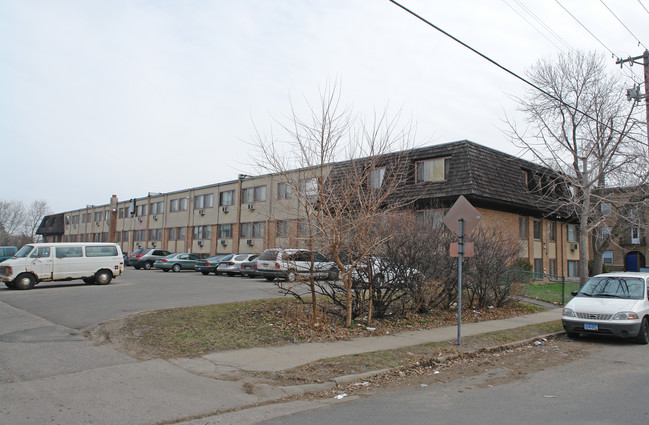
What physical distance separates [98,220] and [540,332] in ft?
210

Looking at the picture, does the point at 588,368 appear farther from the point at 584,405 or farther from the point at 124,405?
the point at 124,405

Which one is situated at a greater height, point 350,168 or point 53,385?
point 350,168

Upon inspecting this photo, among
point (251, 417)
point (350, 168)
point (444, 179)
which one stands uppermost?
point (444, 179)

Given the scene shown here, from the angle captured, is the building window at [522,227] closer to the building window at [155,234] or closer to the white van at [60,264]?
the white van at [60,264]

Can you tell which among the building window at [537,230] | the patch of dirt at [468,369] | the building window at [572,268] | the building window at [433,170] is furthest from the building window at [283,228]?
the building window at [572,268]

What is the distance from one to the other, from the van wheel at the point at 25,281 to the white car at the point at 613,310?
18.9 meters

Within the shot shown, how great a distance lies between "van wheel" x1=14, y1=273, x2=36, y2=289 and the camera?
1877 cm

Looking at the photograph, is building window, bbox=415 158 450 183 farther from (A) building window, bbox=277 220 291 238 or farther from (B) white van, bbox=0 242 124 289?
(B) white van, bbox=0 242 124 289

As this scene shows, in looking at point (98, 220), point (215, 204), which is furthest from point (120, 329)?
point (98, 220)

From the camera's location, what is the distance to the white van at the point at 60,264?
18.8 m

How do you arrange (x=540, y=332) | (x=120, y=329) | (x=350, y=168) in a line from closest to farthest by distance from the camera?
(x=120, y=329)
(x=350, y=168)
(x=540, y=332)

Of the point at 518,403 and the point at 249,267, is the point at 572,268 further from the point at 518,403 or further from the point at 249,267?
the point at 518,403

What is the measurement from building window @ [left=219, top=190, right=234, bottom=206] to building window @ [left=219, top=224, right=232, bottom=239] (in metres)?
1.99

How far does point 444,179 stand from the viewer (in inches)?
953
